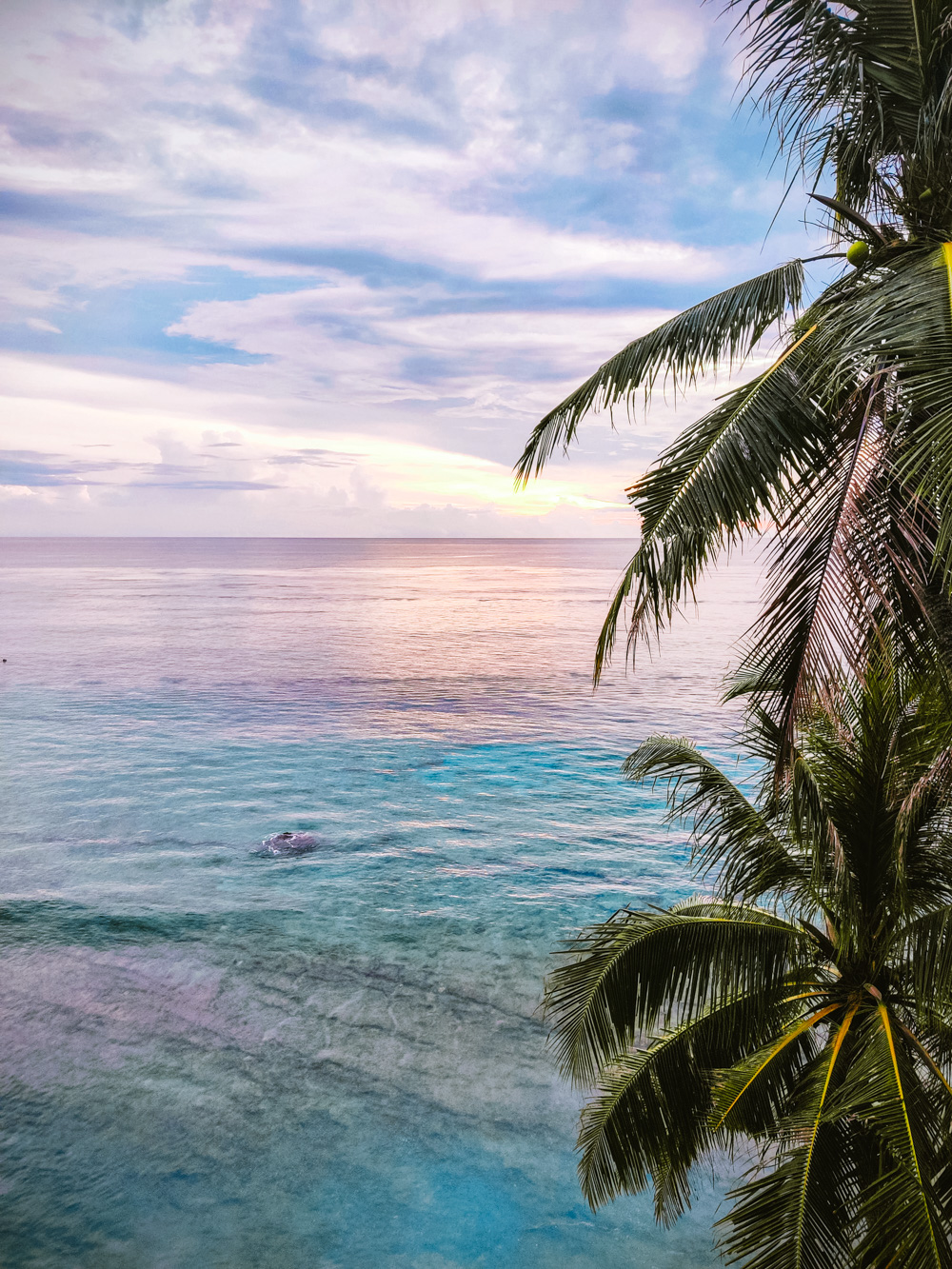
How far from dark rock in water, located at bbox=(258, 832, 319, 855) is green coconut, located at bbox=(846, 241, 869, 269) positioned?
21.9 meters

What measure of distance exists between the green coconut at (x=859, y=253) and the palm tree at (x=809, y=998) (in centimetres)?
286

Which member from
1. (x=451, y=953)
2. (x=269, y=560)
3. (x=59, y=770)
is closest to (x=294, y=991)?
(x=451, y=953)

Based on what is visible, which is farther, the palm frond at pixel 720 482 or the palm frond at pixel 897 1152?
the palm frond at pixel 720 482

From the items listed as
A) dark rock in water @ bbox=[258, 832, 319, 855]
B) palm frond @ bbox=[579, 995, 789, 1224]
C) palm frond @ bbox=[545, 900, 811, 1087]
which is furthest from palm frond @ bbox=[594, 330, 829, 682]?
dark rock in water @ bbox=[258, 832, 319, 855]

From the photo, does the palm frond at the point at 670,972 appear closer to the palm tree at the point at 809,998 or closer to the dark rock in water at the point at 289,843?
the palm tree at the point at 809,998

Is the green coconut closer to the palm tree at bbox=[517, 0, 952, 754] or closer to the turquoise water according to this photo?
the palm tree at bbox=[517, 0, 952, 754]

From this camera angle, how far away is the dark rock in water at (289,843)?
79.3ft

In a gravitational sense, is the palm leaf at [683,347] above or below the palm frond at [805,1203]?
above

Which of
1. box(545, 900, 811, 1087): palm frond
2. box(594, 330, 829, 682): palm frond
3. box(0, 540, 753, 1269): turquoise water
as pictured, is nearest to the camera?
box(594, 330, 829, 682): palm frond

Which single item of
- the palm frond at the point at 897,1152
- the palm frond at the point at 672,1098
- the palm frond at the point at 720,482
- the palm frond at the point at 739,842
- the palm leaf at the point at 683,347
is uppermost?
the palm leaf at the point at 683,347

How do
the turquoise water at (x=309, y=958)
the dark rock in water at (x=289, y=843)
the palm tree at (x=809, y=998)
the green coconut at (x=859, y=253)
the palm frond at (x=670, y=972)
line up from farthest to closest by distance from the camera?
the dark rock in water at (x=289, y=843)
the turquoise water at (x=309, y=958)
the palm frond at (x=670, y=972)
the palm tree at (x=809, y=998)
the green coconut at (x=859, y=253)

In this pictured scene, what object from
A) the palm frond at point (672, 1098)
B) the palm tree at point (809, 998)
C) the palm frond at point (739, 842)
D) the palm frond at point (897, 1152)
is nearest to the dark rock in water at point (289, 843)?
the palm tree at point (809, 998)

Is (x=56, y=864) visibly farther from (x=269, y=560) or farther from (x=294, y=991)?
(x=269, y=560)

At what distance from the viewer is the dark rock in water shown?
24156 mm
